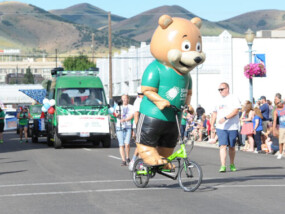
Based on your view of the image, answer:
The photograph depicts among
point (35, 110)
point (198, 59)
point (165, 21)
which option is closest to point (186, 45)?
point (198, 59)

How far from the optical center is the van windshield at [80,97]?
26609 mm

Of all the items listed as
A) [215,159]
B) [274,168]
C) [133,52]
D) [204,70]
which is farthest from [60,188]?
[133,52]

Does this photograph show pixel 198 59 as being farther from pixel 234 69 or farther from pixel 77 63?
pixel 77 63

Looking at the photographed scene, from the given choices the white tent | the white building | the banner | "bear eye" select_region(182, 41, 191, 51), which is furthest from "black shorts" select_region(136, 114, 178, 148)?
the white tent

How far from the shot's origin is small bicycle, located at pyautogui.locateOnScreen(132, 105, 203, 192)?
36.8 ft

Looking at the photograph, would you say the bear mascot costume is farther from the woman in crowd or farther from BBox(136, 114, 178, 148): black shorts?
the woman in crowd

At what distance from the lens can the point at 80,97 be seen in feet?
87.9

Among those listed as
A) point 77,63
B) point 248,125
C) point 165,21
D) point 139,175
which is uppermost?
point 77,63

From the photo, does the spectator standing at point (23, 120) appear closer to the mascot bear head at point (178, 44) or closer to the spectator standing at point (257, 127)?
the spectator standing at point (257, 127)

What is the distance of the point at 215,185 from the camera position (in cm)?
1230

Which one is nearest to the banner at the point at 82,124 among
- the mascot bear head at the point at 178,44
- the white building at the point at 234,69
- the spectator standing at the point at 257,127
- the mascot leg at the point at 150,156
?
the spectator standing at the point at 257,127

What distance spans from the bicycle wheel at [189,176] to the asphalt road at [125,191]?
146 mm

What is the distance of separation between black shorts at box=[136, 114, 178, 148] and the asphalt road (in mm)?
819

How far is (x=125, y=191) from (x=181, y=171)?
3.30 ft
